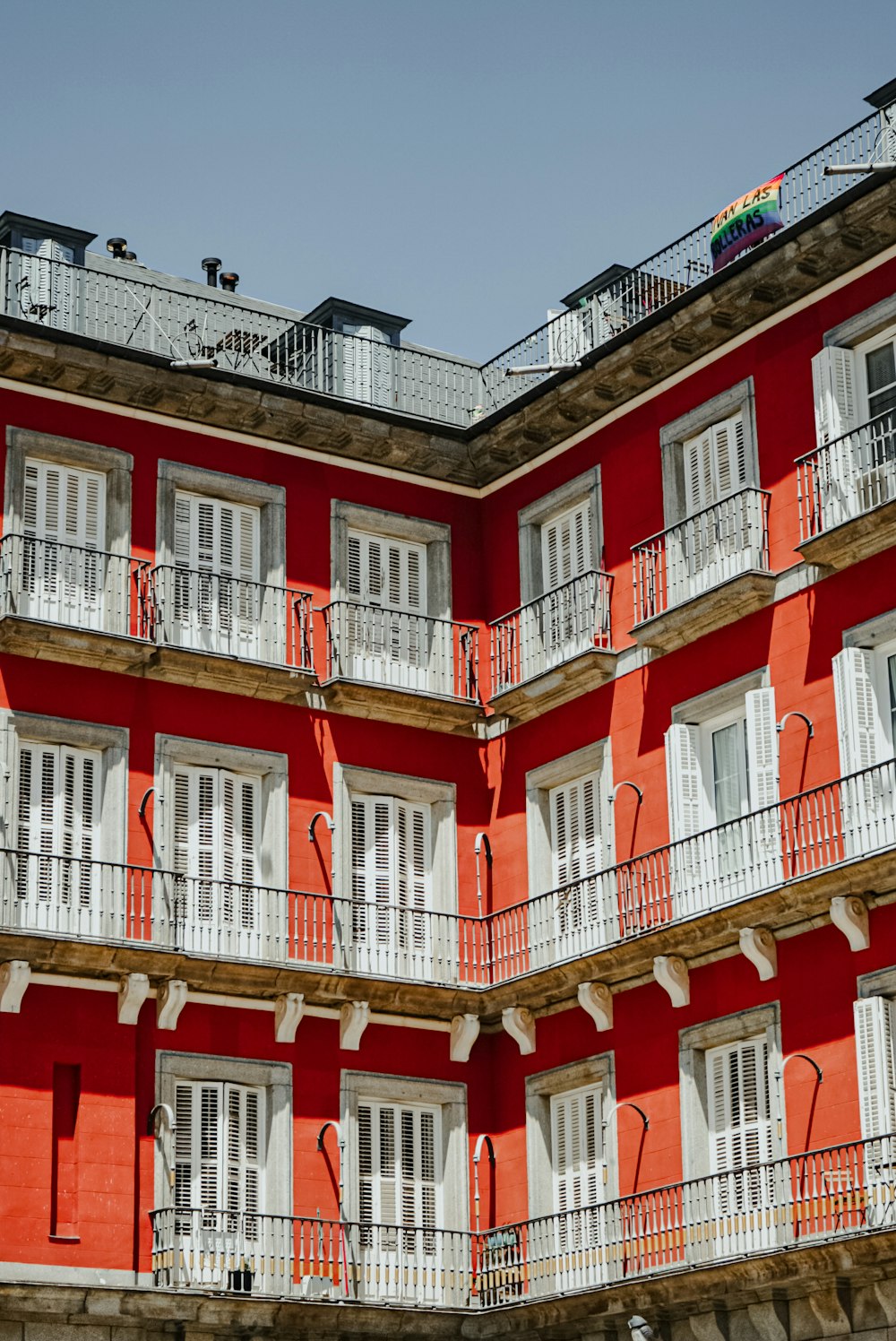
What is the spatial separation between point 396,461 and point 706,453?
520cm

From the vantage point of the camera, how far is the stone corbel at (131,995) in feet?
93.2

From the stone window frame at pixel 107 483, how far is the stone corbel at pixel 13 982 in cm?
477

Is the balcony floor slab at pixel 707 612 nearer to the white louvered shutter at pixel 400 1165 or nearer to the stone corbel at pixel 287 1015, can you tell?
the stone corbel at pixel 287 1015

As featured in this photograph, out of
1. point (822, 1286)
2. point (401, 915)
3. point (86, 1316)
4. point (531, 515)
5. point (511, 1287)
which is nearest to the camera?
point (822, 1286)

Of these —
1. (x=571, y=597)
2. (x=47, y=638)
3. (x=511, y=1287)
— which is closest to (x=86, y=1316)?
(x=511, y=1287)

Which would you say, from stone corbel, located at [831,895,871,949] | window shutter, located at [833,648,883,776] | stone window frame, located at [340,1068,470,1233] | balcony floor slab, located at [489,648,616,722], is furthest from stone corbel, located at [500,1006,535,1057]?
window shutter, located at [833,648,883,776]

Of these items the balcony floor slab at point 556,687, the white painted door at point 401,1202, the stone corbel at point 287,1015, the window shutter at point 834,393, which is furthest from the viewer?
the balcony floor slab at point 556,687

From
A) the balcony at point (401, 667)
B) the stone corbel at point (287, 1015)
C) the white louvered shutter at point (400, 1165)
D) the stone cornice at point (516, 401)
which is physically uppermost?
the stone cornice at point (516, 401)

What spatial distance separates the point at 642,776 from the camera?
29.9 metres

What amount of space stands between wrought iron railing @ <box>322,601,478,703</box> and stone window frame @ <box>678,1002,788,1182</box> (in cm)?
675

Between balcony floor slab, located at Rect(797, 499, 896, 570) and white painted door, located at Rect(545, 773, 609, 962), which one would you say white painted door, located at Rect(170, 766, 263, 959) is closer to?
white painted door, located at Rect(545, 773, 609, 962)

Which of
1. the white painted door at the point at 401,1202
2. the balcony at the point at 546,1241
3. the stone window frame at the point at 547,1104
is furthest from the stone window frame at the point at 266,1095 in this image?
the stone window frame at the point at 547,1104

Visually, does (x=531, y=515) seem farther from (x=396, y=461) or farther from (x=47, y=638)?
(x=47, y=638)

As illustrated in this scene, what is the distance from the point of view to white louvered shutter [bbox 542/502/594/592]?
32031 millimetres
